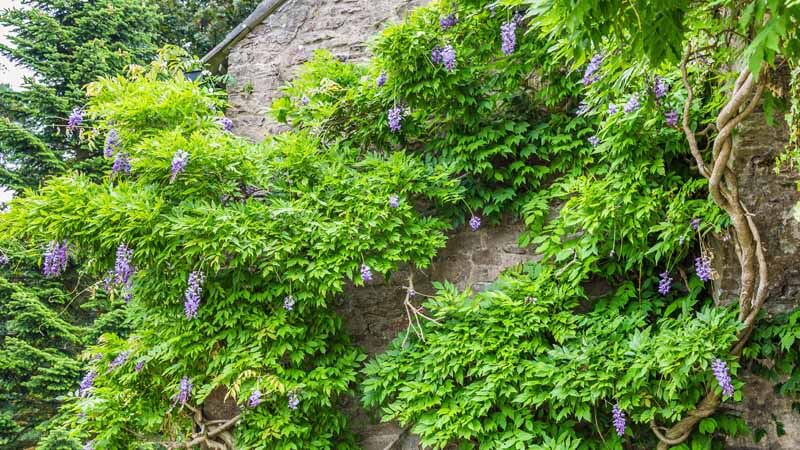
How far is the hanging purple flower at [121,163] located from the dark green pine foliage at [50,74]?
12.5 ft

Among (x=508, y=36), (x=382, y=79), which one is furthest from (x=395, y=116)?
(x=508, y=36)

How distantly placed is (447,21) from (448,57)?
265mm

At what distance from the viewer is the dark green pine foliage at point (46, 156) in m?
7.00

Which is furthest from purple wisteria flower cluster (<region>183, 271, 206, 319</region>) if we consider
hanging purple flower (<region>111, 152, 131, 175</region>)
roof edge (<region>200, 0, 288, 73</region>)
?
roof edge (<region>200, 0, 288, 73</region>)

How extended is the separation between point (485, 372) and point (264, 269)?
1.45 meters

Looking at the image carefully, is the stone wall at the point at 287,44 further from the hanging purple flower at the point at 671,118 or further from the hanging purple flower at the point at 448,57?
the hanging purple flower at the point at 671,118

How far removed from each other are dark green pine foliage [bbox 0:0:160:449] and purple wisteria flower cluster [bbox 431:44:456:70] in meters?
4.40

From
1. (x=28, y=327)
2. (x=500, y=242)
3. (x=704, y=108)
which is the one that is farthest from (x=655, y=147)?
(x=28, y=327)

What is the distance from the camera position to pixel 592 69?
145 inches

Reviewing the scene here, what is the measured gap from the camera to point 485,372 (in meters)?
3.58

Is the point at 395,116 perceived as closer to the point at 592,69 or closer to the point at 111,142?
the point at 592,69

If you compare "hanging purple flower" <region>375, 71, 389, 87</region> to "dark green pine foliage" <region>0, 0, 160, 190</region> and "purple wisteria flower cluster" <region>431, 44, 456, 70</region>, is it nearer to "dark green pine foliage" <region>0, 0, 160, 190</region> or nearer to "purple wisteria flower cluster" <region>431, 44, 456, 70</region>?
"purple wisteria flower cluster" <region>431, 44, 456, 70</region>

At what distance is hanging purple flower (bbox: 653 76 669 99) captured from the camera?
3373mm

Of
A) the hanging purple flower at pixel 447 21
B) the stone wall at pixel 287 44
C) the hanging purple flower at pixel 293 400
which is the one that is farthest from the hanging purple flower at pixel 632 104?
the hanging purple flower at pixel 293 400
